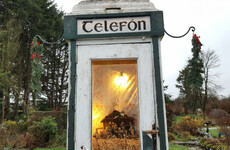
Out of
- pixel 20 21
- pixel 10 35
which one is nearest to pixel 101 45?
pixel 10 35

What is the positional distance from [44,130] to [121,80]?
23.2 feet

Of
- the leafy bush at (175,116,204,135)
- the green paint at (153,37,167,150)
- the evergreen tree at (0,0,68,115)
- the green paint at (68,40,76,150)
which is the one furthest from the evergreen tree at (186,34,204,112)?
the evergreen tree at (0,0,68,115)

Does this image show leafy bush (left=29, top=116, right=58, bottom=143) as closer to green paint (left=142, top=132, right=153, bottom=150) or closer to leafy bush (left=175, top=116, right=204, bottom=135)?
green paint (left=142, top=132, right=153, bottom=150)

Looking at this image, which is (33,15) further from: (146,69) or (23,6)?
(146,69)

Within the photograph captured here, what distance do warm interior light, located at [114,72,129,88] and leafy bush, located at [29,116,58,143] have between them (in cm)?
650

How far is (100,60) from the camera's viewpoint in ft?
9.45

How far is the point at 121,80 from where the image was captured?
4.43 m

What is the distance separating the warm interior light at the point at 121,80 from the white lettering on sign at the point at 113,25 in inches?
51.9

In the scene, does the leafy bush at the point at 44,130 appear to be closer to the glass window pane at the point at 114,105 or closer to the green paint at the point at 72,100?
the glass window pane at the point at 114,105

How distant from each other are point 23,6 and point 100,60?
60.4ft

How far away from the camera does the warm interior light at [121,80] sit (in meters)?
4.14

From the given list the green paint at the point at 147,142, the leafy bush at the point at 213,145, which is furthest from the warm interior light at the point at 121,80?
the leafy bush at the point at 213,145

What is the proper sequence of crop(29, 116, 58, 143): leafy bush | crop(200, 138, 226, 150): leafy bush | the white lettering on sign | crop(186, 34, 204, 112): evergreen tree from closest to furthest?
the white lettering on sign
crop(186, 34, 204, 112): evergreen tree
crop(200, 138, 226, 150): leafy bush
crop(29, 116, 58, 143): leafy bush

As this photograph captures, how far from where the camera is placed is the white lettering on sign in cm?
288
